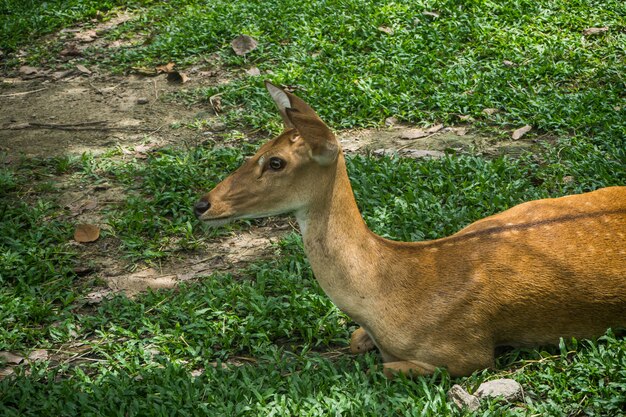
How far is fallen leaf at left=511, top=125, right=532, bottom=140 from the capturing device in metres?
6.72

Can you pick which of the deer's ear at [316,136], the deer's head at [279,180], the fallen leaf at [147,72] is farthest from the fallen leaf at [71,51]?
the deer's ear at [316,136]

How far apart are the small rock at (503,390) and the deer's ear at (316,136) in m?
1.36

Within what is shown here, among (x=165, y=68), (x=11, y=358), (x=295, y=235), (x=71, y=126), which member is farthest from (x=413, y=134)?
(x=11, y=358)

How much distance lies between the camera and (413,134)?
698cm

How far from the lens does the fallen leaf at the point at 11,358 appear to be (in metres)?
4.76

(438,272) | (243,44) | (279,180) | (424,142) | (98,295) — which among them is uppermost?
(279,180)

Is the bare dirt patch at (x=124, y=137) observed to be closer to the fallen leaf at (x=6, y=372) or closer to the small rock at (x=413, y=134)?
the small rock at (x=413, y=134)

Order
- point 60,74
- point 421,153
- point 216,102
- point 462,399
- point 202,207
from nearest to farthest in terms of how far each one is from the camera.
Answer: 1. point 462,399
2. point 202,207
3. point 421,153
4. point 216,102
5. point 60,74

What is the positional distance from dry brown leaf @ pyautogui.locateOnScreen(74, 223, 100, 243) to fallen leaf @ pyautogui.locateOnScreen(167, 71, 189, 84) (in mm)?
2557

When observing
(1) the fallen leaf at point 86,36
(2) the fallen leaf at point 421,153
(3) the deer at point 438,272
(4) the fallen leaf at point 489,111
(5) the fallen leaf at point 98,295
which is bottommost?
(5) the fallen leaf at point 98,295

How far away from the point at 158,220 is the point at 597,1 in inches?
208

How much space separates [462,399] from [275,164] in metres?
1.49

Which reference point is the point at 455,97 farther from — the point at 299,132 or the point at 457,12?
the point at 299,132

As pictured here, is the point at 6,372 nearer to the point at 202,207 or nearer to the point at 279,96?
the point at 202,207
